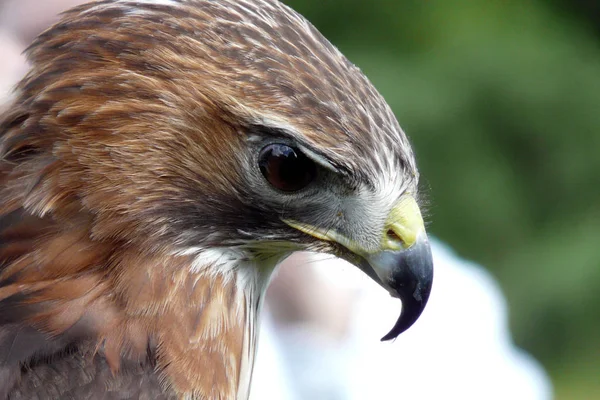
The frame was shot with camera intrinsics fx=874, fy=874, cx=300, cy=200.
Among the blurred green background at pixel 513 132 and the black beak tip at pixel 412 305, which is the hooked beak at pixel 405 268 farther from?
the blurred green background at pixel 513 132

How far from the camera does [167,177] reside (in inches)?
66.1

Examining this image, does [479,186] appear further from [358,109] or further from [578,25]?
[358,109]

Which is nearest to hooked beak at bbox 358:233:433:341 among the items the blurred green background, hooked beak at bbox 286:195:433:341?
hooked beak at bbox 286:195:433:341

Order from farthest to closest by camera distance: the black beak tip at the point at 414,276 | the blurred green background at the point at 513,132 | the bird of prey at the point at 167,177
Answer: the blurred green background at the point at 513,132 → the black beak tip at the point at 414,276 → the bird of prey at the point at 167,177

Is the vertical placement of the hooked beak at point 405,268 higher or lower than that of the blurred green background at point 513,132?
higher

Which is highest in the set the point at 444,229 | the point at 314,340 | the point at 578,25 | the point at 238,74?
the point at 238,74

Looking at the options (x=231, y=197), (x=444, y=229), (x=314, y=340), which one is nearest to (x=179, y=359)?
(x=231, y=197)

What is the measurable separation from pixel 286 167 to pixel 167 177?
9.1 inches

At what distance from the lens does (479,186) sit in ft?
18.7

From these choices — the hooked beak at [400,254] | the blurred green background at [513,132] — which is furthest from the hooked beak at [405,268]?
the blurred green background at [513,132]

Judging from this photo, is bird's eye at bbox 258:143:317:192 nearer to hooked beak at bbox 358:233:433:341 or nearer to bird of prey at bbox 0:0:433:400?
bird of prey at bbox 0:0:433:400

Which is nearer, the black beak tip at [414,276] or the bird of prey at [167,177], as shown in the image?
the bird of prey at [167,177]

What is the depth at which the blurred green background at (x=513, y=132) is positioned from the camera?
18.0 feet

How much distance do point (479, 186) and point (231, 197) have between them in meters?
4.20
